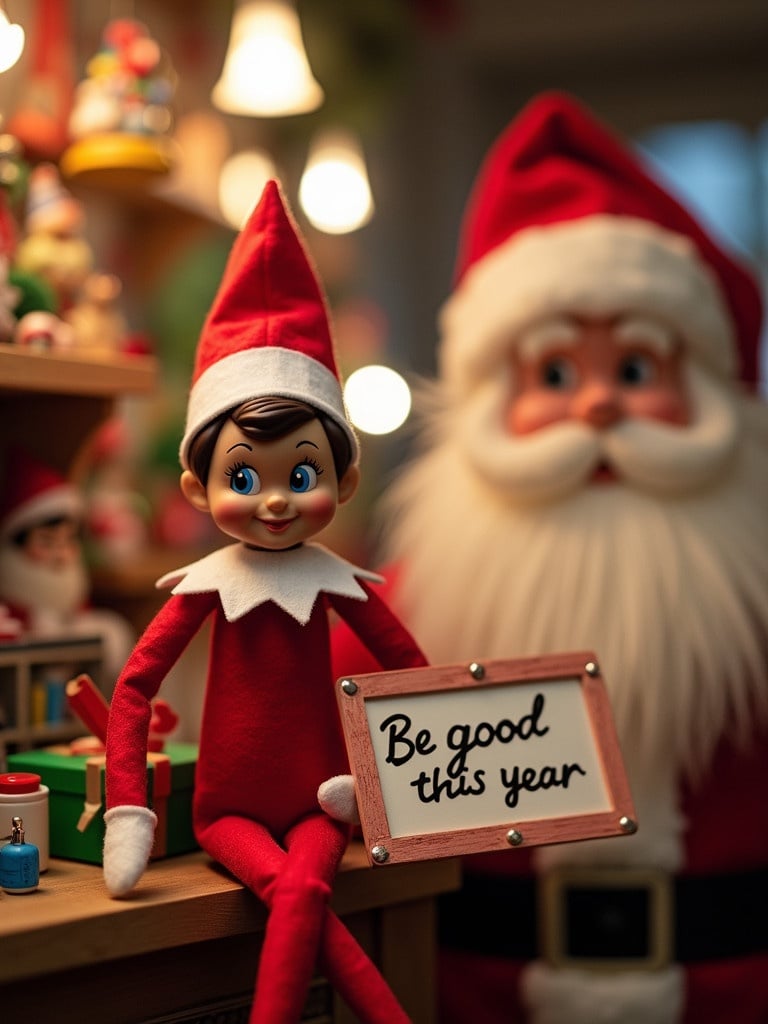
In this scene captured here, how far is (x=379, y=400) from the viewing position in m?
2.64

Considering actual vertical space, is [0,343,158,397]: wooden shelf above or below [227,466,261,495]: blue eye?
above

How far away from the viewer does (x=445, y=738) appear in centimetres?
95

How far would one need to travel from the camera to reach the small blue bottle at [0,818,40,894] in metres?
0.88

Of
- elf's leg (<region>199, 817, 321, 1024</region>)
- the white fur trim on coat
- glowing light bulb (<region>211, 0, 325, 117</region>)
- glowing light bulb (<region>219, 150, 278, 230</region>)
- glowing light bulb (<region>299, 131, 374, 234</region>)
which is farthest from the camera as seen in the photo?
glowing light bulb (<region>299, 131, 374, 234</region>)

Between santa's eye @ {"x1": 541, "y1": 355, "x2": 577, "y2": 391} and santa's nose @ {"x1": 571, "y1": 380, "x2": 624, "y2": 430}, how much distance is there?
32 mm

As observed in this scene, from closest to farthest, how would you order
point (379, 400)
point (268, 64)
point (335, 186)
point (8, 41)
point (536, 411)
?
point (8, 41) → point (536, 411) → point (268, 64) → point (335, 186) → point (379, 400)

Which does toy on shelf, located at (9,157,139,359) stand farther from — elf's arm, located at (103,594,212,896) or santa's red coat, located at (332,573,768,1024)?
santa's red coat, located at (332,573,768,1024)

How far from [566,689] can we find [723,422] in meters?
0.48

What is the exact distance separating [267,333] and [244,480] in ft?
0.38

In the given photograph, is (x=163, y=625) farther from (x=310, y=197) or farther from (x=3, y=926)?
→ (x=310, y=197)


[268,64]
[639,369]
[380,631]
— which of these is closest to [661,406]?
[639,369]

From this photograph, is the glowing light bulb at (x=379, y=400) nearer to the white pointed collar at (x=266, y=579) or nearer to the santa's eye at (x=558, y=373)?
the santa's eye at (x=558, y=373)

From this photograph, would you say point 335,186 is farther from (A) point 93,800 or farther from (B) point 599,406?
(A) point 93,800

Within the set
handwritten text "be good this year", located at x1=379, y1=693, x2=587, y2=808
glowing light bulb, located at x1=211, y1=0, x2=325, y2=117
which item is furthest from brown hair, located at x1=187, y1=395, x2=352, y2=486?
glowing light bulb, located at x1=211, y1=0, x2=325, y2=117
